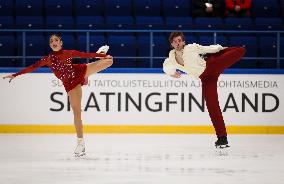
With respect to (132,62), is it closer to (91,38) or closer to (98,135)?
(91,38)

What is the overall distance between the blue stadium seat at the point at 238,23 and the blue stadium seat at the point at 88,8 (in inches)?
98.5

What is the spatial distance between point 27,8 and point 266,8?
4.76 metres

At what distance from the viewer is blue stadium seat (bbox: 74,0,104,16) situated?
1345cm

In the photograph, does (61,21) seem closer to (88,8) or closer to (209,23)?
(88,8)

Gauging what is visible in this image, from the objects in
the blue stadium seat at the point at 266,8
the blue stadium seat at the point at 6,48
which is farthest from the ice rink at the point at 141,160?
the blue stadium seat at the point at 266,8

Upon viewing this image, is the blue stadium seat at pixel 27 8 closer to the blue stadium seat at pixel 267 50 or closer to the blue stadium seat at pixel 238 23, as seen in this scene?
the blue stadium seat at pixel 238 23

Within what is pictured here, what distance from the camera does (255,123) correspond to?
37.6ft

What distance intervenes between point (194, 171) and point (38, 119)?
208 inches

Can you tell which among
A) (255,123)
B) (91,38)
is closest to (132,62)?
(91,38)

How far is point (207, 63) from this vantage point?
8.35 m

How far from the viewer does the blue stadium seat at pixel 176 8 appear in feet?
44.7

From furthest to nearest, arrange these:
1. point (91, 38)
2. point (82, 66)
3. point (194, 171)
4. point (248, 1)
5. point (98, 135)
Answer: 1. point (248, 1)
2. point (91, 38)
3. point (98, 135)
4. point (82, 66)
5. point (194, 171)

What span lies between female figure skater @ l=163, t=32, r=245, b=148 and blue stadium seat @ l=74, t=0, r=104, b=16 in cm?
535

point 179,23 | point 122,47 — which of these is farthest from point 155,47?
point 179,23
